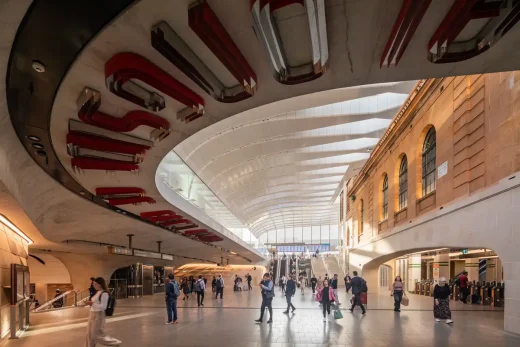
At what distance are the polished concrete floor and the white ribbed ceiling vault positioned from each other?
420 inches

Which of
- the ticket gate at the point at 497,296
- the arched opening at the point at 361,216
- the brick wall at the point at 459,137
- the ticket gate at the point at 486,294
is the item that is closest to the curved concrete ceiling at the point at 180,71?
the brick wall at the point at 459,137

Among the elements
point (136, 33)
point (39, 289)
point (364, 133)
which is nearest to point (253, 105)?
point (136, 33)

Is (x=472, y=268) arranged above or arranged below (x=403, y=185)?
below

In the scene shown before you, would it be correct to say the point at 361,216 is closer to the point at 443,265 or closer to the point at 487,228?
the point at 443,265

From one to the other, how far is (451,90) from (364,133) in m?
13.9

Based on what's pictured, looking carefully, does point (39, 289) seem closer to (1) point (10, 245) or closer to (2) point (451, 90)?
(1) point (10, 245)

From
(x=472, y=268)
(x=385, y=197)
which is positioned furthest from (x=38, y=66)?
(x=472, y=268)

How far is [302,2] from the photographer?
12.6ft

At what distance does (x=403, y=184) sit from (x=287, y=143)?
858 centimetres

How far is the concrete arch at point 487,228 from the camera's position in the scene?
1098 cm

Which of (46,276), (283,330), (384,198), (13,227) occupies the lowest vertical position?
(46,276)

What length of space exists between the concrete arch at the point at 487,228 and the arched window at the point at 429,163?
146 centimetres

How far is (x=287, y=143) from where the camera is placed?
2942 centimetres

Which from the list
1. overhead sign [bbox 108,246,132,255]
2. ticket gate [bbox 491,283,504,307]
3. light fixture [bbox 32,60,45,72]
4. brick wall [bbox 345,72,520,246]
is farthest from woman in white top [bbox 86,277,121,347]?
ticket gate [bbox 491,283,504,307]
